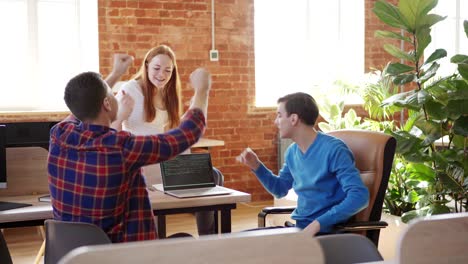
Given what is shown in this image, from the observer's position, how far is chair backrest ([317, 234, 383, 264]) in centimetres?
222

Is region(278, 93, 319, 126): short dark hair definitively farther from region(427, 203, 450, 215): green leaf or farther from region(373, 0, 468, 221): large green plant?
region(427, 203, 450, 215): green leaf

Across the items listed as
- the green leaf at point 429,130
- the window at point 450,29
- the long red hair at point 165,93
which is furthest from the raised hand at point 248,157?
the window at point 450,29

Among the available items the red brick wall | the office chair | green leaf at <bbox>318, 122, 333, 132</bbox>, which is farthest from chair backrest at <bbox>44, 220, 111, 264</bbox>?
the red brick wall

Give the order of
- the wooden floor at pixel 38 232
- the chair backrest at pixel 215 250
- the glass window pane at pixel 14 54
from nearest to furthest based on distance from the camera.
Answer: the chair backrest at pixel 215 250 → the wooden floor at pixel 38 232 → the glass window pane at pixel 14 54

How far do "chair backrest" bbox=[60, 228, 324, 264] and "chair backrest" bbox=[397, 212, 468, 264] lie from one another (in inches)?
7.6

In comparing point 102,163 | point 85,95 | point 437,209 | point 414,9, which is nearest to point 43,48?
point 414,9

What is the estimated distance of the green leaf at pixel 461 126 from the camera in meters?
3.74

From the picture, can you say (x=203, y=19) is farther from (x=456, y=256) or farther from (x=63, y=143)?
(x=456, y=256)

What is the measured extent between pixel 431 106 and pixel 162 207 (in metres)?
1.66

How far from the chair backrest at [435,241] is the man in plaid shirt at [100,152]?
3.69ft

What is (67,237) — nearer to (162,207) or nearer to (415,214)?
(162,207)

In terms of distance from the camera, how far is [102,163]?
93.1 inches

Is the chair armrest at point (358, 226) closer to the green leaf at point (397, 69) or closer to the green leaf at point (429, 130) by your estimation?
the green leaf at point (429, 130)

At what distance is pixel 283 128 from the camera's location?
325 centimetres
